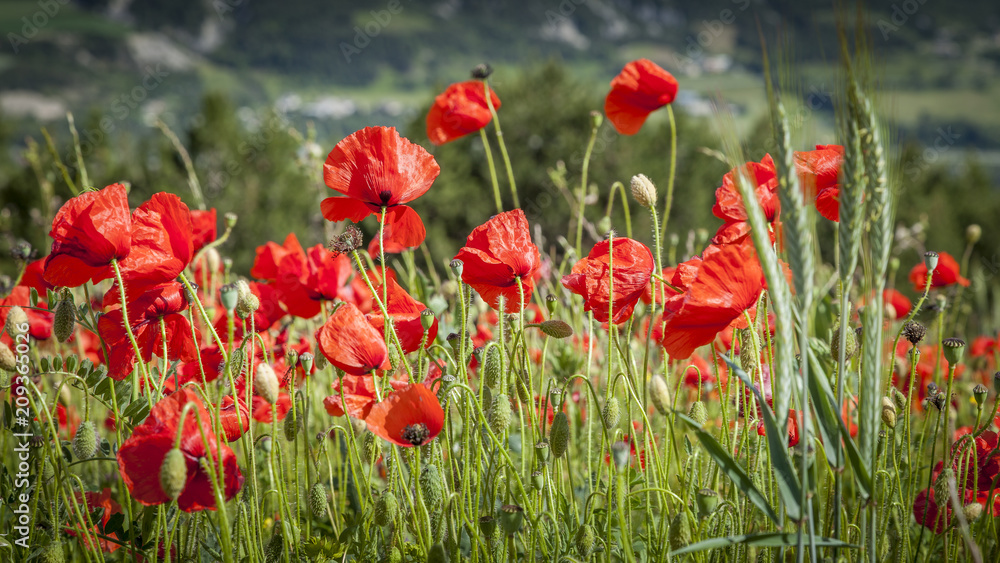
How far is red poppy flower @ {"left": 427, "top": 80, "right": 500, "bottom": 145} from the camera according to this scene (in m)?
1.87

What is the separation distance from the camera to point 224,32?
131625 millimetres

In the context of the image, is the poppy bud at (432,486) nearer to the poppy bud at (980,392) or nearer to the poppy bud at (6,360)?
the poppy bud at (6,360)

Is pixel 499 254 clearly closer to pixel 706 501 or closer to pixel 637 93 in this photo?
pixel 706 501

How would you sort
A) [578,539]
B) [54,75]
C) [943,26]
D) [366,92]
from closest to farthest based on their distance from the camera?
[578,539]
[54,75]
[366,92]
[943,26]

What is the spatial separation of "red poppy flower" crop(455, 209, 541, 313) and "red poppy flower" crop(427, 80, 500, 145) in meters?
0.74

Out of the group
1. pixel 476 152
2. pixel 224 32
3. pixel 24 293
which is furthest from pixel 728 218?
pixel 224 32

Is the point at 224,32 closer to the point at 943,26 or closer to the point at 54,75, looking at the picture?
the point at 54,75

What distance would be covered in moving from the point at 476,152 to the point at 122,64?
12275 cm

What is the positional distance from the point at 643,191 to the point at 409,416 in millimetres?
565

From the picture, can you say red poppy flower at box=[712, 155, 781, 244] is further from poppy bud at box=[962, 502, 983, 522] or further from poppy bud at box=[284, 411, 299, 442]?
poppy bud at box=[284, 411, 299, 442]

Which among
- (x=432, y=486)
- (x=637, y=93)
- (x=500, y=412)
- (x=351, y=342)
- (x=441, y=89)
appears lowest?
(x=432, y=486)

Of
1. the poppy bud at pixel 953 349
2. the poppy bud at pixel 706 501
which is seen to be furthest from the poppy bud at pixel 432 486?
the poppy bud at pixel 953 349

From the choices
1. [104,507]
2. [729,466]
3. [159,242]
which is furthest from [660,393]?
[104,507]

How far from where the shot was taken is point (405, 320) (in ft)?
4.07
